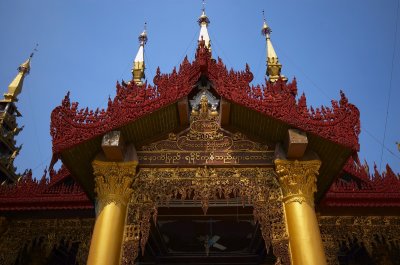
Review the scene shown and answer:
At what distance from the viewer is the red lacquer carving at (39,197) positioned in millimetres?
9688

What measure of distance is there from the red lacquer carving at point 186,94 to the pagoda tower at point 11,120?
1667 centimetres

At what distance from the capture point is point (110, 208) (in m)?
7.02

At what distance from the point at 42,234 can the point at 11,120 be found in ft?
55.1

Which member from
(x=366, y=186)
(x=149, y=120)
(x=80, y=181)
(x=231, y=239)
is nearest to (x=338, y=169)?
(x=366, y=186)

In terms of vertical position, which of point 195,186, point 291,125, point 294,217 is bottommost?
point 294,217

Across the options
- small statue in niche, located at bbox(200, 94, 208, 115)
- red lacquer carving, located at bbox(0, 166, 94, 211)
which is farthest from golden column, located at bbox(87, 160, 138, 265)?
red lacquer carving, located at bbox(0, 166, 94, 211)

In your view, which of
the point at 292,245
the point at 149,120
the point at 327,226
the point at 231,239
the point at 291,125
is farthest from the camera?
the point at 231,239

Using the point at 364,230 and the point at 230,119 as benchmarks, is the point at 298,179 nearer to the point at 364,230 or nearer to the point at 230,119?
the point at 230,119

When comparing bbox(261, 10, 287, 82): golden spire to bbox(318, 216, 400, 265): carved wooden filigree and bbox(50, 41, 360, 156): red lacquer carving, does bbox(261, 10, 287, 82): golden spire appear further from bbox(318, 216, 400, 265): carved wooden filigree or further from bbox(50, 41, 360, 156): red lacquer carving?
bbox(50, 41, 360, 156): red lacquer carving

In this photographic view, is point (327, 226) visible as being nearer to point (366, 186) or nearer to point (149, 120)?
point (366, 186)

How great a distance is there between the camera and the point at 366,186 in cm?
1015

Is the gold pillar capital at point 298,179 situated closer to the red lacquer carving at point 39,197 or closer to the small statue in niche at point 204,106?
the small statue in niche at point 204,106

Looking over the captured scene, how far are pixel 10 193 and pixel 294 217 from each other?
7.49 m

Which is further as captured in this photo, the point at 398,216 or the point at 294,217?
the point at 398,216
